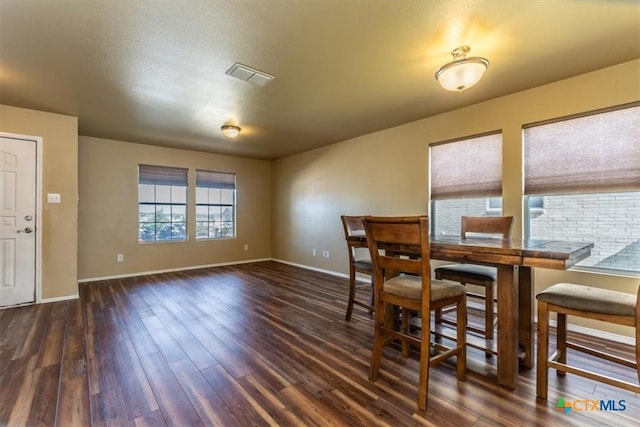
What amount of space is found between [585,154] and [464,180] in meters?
1.15

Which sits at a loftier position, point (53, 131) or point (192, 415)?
point (53, 131)

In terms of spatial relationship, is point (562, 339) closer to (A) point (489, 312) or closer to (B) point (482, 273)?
(A) point (489, 312)

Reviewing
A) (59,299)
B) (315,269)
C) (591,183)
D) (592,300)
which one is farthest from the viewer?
(315,269)

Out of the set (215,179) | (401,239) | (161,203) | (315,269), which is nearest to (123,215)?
(161,203)

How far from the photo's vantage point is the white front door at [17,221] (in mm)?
3508

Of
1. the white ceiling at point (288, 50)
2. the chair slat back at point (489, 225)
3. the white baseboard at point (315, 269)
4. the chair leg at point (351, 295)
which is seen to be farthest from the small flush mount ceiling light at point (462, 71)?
the white baseboard at point (315, 269)

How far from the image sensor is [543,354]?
1.74 metres

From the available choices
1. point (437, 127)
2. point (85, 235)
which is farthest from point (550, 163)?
point (85, 235)

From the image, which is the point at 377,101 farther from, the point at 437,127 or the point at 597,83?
the point at 597,83

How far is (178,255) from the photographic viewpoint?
18.8ft

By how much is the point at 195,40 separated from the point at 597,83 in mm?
3479

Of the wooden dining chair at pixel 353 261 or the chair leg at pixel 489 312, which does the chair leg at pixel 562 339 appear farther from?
the wooden dining chair at pixel 353 261

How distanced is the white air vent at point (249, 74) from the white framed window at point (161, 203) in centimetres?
363

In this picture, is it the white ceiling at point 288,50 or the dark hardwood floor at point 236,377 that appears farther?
the white ceiling at point 288,50
